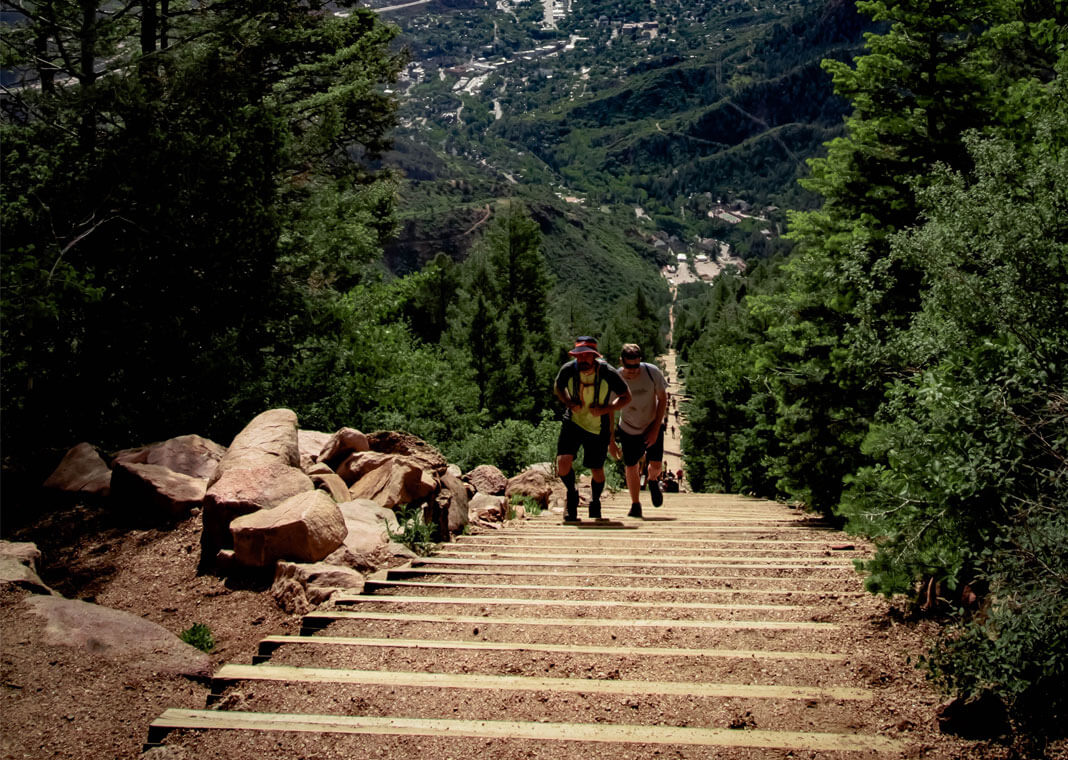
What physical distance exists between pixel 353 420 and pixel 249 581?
249 inches

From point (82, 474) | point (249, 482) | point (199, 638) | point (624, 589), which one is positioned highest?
point (249, 482)

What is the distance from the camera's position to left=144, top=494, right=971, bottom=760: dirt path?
2.75m

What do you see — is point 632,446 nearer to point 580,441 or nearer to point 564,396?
point 580,441

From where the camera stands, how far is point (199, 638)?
185 inches

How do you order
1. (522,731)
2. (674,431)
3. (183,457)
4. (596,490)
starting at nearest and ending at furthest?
(522,731) → (183,457) → (596,490) → (674,431)

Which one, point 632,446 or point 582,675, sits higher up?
point 582,675

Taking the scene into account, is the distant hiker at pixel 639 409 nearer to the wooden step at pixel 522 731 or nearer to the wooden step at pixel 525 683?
the wooden step at pixel 525 683

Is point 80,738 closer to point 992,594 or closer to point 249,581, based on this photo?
point 249,581

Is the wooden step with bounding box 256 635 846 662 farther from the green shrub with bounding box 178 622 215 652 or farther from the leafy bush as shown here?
the leafy bush

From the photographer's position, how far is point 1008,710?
9.33ft

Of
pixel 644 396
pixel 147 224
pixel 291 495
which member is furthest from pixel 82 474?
pixel 644 396

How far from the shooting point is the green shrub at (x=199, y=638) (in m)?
4.68

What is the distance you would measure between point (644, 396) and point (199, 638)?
5145 mm

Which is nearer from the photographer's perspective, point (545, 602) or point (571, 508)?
point (545, 602)
